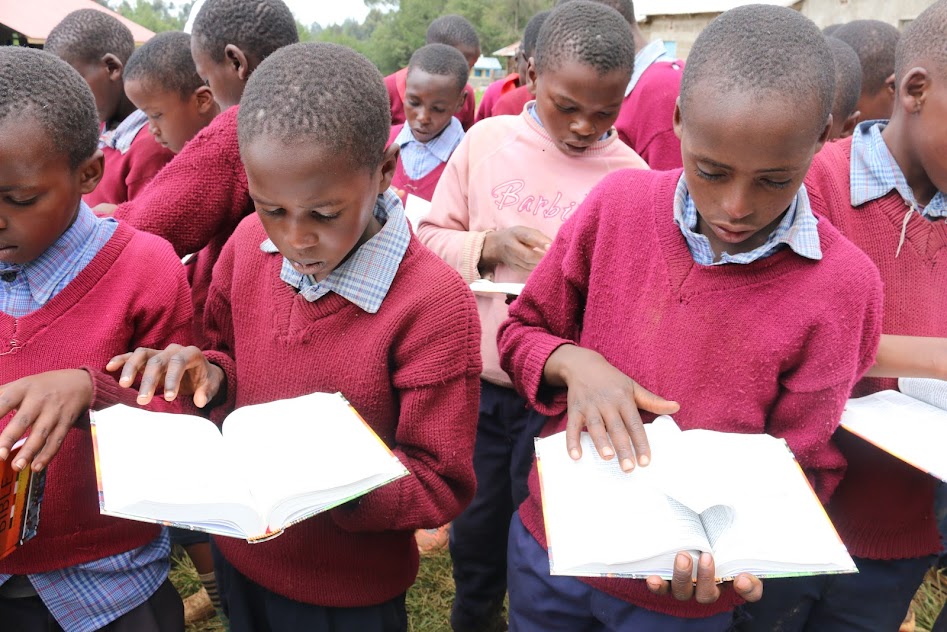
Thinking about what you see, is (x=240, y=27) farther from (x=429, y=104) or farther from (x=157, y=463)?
(x=429, y=104)

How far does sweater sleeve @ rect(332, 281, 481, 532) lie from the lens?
1292 millimetres

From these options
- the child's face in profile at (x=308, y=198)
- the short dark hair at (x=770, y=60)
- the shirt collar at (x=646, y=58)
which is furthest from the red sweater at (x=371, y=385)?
the shirt collar at (x=646, y=58)

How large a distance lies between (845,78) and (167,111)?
85.5 inches

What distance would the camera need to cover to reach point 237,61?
205 centimetres

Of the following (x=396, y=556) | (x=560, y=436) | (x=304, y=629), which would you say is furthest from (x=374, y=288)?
(x=304, y=629)

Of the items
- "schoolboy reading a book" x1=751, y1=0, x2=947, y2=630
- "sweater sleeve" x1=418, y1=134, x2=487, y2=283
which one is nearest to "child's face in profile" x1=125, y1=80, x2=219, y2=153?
"sweater sleeve" x1=418, y1=134, x2=487, y2=283

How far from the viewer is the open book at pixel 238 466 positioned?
3.29ft

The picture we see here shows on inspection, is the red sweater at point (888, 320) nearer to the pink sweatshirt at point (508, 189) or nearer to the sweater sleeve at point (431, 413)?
the pink sweatshirt at point (508, 189)

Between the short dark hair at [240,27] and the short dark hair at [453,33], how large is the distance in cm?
435

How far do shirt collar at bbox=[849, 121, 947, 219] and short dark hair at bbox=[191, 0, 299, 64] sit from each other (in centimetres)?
150

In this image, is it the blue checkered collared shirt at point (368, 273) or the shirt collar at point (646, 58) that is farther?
the shirt collar at point (646, 58)

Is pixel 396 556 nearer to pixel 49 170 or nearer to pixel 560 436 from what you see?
pixel 560 436

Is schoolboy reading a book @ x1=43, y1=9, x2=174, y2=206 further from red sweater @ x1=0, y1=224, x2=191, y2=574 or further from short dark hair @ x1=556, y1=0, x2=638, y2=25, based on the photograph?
short dark hair @ x1=556, y1=0, x2=638, y2=25

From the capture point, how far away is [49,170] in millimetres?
1280
